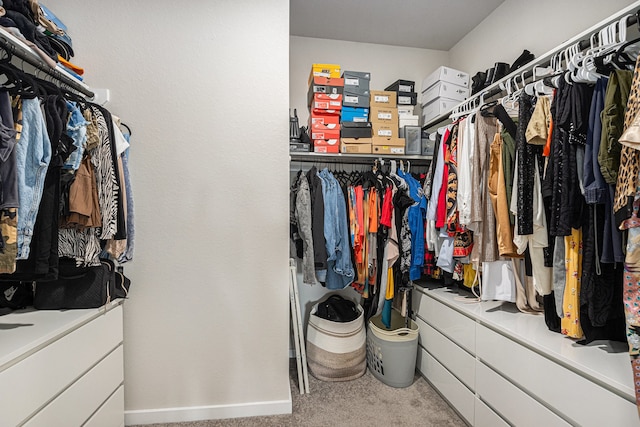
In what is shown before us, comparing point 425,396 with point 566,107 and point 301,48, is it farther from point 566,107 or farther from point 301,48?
point 301,48

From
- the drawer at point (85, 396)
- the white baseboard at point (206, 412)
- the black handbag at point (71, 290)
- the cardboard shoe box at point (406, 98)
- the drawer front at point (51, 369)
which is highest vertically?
the cardboard shoe box at point (406, 98)

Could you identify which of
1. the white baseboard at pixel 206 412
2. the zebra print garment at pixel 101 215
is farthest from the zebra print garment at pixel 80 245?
the white baseboard at pixel 206 412

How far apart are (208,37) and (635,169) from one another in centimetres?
208

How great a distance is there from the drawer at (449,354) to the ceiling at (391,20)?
2.29 m

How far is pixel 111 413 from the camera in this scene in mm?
1736

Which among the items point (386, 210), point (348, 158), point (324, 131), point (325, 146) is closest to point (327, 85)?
point (324, 131)

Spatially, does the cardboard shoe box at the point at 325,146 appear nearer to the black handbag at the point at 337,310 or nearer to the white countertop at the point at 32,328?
the black handbag at the point at 337,310

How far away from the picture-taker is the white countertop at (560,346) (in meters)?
1.20

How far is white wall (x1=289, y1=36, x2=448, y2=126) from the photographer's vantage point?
2.93 m

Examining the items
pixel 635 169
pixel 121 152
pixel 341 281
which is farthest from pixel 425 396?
pixel 121 152

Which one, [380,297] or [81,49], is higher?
[81,49]

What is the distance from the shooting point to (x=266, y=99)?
6.77 feet

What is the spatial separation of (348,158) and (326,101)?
0.48 m

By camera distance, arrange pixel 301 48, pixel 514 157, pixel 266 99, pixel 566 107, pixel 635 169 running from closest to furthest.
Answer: pixel 635 169
pixel 566 107
pixel 514 157
pixel 266 99
pixel 301 48
